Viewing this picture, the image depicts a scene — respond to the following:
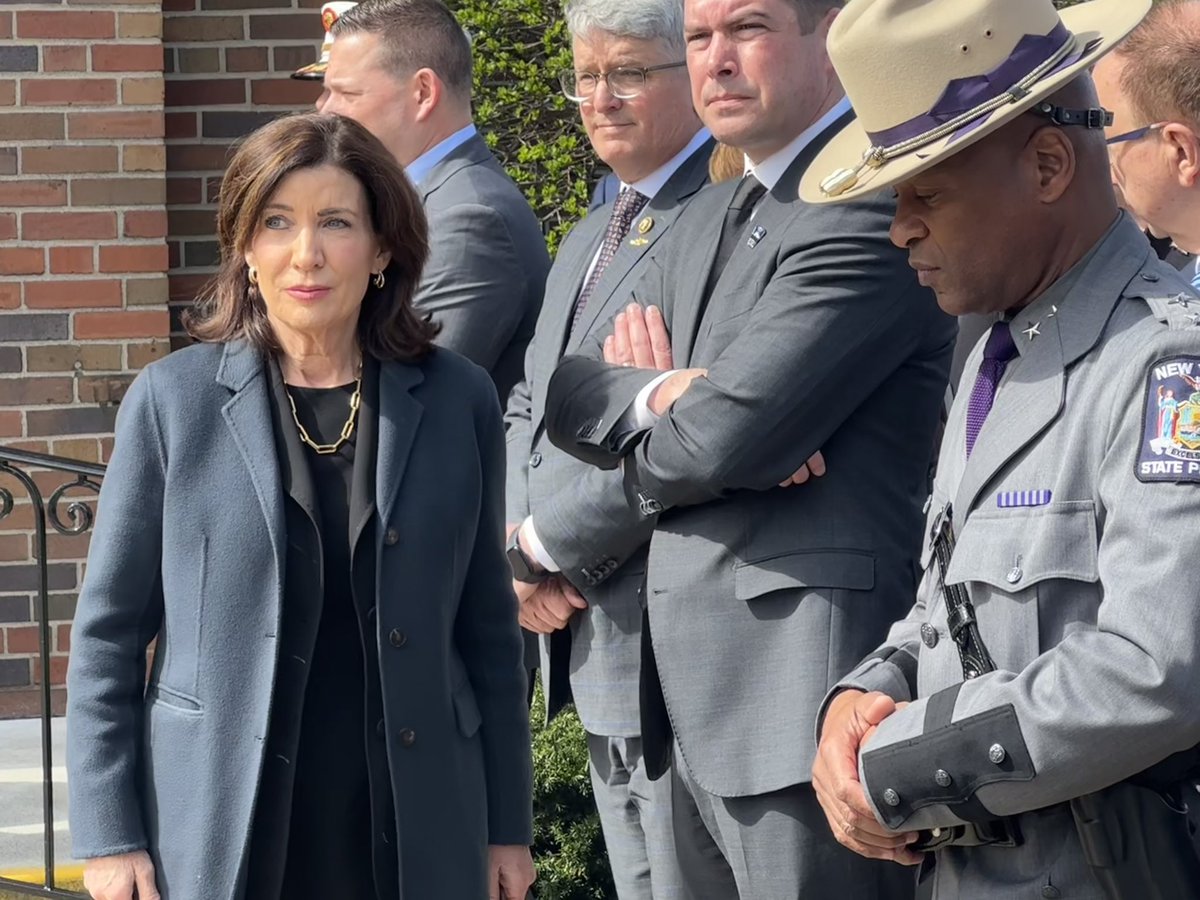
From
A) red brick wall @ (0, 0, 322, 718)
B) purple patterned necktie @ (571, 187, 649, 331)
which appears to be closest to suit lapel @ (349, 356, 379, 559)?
purple patterned necktie @ (571, 187, 649, 331)

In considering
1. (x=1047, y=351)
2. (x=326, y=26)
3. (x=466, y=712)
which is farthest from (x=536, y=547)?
(x=326, y=26)

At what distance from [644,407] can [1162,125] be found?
3.36ft

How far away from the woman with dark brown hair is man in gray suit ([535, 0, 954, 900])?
322mm

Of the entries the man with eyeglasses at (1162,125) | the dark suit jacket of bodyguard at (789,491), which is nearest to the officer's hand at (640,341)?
the dark suit jacket of bodyguard at (789,491)

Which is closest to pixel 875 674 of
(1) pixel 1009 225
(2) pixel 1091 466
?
(2) pixel 1091 466

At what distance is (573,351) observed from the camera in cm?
366

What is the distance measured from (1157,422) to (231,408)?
163cm

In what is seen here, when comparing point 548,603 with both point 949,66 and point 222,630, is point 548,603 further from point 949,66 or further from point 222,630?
point 949,66

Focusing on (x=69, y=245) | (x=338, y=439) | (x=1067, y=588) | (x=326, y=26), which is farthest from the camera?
(x=69, y=245)

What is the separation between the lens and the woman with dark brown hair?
2.91 meters

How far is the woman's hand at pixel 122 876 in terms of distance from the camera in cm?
289

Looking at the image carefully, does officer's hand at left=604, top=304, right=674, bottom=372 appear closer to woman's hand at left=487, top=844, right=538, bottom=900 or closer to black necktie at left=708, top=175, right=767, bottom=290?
black necktie at left=708, top=175, right=767, bottom=290

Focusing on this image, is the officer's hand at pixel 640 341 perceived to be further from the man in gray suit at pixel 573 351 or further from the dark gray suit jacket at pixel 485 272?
the dark gray suit jacket at pixel 485 272

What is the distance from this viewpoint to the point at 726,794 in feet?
9.98
